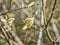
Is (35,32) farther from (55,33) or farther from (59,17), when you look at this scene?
(59,17)

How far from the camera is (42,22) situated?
134 centimetres

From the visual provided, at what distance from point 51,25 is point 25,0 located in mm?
856

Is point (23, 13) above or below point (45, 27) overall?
above

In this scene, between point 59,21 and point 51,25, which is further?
point 59,21

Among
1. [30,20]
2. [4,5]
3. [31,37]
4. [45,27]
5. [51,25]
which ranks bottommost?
[45,27]

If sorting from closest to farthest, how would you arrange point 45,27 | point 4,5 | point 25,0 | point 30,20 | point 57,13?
point 45,27 < point 30,20 < point 25,0 < point 4,5 < point 57,13

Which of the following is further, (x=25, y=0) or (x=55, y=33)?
(x=55, y=33)

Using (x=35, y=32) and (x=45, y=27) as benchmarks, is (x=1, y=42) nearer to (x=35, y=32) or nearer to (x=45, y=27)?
(x=35, y=32)

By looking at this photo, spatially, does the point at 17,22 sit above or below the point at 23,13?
below

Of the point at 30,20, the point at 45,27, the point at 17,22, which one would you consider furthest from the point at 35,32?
the point at 45,27

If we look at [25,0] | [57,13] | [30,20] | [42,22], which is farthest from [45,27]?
[57,13]

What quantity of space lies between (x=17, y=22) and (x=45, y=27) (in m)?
2.26

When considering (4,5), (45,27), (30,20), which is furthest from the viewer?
(4,5)

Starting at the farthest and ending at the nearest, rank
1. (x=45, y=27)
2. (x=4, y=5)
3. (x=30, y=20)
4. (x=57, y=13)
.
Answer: (x=57, y=13), (x=4, y=5), (x=30, y=20), (x=45, y=27)
